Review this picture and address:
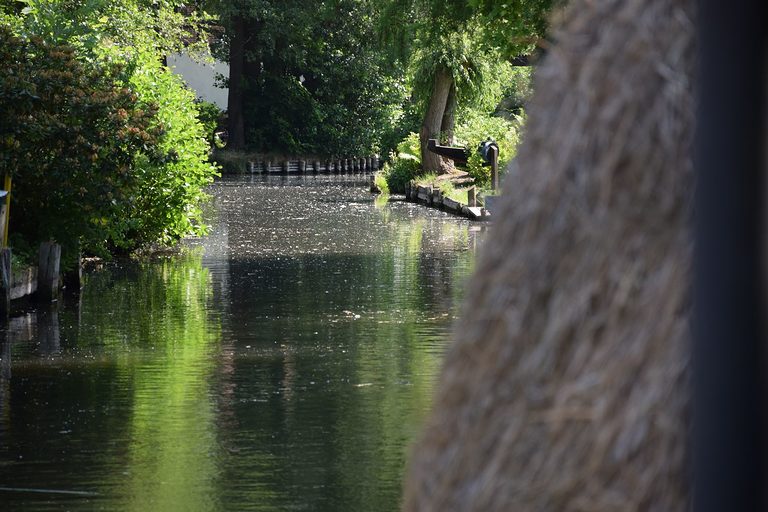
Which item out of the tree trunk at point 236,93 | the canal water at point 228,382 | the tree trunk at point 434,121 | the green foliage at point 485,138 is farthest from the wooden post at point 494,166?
the tree trunk at point 236,93

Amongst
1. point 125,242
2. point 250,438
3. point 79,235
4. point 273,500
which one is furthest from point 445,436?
point 125,242

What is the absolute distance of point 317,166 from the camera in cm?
5906

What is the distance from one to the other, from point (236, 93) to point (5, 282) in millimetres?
43580

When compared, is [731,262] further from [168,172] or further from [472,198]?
[472,198]

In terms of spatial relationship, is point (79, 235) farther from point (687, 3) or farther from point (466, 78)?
point (466, 78)

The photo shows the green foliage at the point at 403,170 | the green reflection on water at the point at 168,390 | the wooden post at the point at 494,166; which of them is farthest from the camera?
the green foliage at the point at 403,170

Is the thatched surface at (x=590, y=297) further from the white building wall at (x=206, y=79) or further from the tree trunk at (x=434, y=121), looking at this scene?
the white building wall at (x=206, y=79)

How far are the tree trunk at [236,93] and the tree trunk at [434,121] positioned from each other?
17216 millimetres

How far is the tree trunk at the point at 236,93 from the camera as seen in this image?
56.6m

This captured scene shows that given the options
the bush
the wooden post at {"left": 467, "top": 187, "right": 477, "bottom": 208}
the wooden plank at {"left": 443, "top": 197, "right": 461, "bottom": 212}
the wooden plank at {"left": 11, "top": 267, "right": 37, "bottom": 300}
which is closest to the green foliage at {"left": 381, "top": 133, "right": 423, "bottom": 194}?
the wooden plank at {"left": 443, "top": 197, "right": 461, "bottom": 212}

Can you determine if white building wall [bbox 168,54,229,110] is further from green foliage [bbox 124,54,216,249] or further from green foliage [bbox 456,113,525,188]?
green foliage [bbox 124,54,216,249]

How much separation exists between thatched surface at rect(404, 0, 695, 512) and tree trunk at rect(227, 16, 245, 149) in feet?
177

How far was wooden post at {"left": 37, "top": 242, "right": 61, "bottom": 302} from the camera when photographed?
16688 millimetres

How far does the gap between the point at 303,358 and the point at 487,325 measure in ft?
32.5
